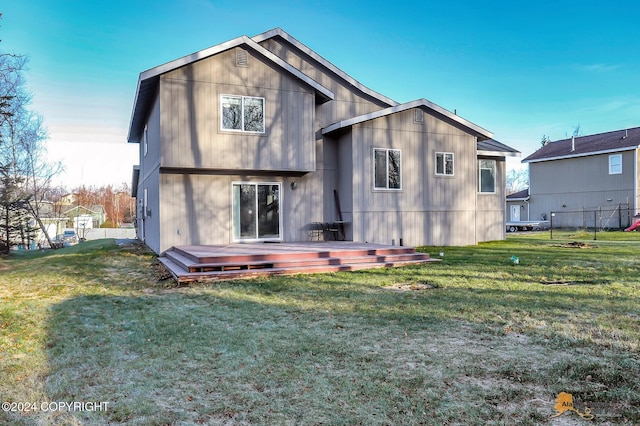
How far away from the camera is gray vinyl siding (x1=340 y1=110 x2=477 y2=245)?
41.4ft

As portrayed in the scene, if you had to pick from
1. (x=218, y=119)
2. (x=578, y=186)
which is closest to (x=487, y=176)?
(x=218, y=119)

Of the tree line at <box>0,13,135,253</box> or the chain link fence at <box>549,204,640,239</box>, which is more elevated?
the tree line at <box>0,13,135,253</box>

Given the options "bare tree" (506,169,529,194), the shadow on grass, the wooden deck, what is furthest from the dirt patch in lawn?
"bare tree" (506,169,529,194)

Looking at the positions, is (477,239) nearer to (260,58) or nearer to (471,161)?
(471,161)

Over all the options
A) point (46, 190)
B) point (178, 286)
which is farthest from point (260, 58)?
point (46, 190)

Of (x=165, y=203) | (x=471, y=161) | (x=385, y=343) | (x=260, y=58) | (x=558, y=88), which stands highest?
(x=558, y=88)

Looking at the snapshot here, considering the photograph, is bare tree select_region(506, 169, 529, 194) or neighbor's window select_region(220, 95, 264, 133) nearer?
neighbor's window select_region(220, 95, 264, 133)

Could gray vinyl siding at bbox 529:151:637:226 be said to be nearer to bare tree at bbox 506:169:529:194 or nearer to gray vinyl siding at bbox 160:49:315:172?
gray vinyl siding at bbox 160:49:315:172

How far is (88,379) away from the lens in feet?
10.8

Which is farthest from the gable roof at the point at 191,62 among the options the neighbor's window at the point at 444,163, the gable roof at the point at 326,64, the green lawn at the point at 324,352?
the green lawn at the point at 324,352

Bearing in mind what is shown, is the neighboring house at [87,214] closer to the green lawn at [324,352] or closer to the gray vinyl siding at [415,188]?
the gray vinyl siding at [415,188]

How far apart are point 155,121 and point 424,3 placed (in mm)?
13485

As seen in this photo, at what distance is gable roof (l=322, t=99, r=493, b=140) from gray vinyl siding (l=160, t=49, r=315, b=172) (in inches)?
42.7

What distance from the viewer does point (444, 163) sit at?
13.9 meters
